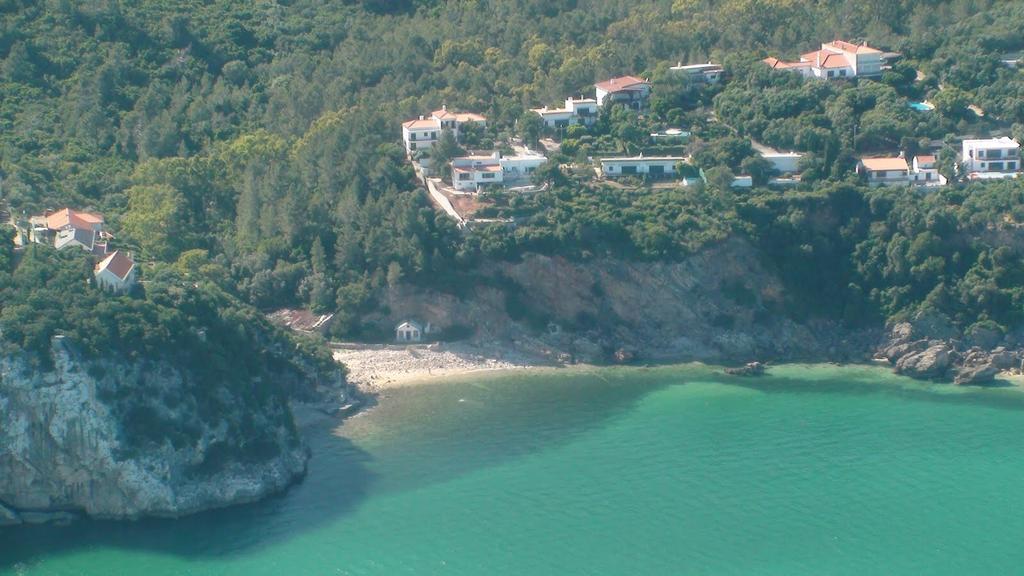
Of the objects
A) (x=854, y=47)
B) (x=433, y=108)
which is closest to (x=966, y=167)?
(x=854, y=47)

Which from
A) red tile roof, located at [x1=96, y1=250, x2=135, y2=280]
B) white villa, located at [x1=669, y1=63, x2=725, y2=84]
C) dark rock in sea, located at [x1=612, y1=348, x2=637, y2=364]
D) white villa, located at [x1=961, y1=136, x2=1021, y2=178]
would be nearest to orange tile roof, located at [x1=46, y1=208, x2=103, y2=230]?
red tile roof, located at [x1=96, y1=250, x2=135, y2=280]

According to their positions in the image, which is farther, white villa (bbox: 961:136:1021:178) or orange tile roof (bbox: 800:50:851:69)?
orange tile roof (bbox: 800:50:851:69)

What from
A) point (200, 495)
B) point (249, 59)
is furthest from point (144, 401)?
point (249, 59)

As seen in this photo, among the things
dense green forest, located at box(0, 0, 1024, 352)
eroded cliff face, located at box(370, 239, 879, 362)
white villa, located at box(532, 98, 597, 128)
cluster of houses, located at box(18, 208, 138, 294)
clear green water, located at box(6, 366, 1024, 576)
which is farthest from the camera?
white villa, located at box(532, 98, 597, 128)

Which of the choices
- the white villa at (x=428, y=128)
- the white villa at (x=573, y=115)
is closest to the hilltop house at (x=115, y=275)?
the white villa at (x=428, y=128)

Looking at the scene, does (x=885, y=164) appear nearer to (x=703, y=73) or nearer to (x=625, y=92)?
(x=703, y=73)

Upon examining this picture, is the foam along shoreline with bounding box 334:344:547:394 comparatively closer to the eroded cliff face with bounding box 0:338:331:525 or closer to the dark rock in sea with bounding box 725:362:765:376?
the dark rock in sea with bounding box 725:362:765:376

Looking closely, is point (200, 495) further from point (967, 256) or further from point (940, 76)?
point (940, 76)
